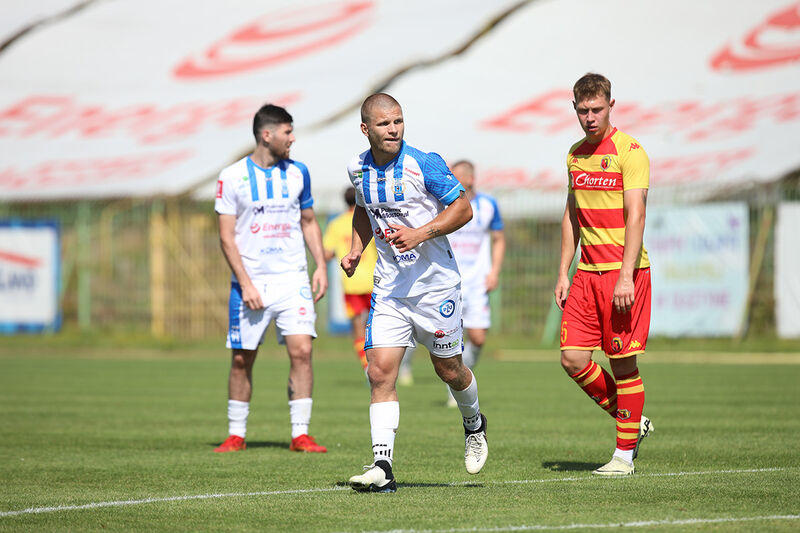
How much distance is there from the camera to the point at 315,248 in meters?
10.0

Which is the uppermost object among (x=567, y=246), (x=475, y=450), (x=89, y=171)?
(x=89, y=171)

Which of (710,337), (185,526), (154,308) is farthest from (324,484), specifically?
(154,308)

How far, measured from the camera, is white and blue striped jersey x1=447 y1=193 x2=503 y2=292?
45.4ft

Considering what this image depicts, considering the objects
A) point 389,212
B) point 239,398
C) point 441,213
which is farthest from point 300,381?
point 441,213

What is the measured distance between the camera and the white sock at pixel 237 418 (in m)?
9.73

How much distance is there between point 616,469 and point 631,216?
1598mm

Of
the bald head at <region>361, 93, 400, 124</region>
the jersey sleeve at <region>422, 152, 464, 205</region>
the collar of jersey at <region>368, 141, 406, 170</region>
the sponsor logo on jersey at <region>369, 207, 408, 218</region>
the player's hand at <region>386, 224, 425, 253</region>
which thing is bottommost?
the player's hand at <region>386, 224, 425, 253</region>

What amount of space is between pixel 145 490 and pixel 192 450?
2.18 metres

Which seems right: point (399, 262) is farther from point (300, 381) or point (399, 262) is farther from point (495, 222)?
point (495, 222)

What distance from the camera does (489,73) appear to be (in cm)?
2938

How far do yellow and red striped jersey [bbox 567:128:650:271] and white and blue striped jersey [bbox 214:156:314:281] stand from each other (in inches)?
110

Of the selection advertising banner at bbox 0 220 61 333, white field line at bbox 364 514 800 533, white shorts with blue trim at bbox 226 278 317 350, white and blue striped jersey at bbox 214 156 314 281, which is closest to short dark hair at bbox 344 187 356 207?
white and blue striped jersey at bbox 214 156 314 281

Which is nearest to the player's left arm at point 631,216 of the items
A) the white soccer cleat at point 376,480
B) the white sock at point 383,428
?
the white sock at point 383,428

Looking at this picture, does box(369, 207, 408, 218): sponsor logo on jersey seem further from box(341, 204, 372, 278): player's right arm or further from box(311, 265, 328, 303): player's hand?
box(311, 265, 328, 303): player's hand
